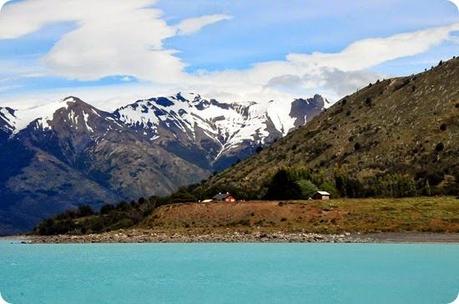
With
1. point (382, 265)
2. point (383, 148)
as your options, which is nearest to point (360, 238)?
point (382, 265)

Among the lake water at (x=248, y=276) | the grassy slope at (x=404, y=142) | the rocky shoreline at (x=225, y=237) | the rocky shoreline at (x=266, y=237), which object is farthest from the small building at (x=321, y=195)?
the lake water at (x=248, y=276)

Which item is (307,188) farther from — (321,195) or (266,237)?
(266,237)

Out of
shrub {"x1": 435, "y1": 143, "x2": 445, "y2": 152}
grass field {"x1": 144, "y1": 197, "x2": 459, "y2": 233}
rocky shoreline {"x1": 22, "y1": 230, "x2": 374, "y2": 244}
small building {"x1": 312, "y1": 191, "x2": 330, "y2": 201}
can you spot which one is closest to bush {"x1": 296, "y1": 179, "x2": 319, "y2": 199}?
Result: small building {"x1": 312, "y1": 191, "x2": 330, "y2": 201}

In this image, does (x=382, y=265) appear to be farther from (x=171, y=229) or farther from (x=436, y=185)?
(x=436, y=185)

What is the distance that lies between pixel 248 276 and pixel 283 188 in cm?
A: 8579

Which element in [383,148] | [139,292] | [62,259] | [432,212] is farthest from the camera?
[383,148]

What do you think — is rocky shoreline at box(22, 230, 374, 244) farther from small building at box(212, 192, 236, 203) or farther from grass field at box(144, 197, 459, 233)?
small building at box(212, 192, 236, 203)

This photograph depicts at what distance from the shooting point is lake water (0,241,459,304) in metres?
49.2

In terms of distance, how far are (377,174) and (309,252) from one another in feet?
263

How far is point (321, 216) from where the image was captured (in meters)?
124

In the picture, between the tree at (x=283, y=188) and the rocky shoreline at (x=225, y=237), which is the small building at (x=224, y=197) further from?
the rocky shoreline at (x=225, y=237)

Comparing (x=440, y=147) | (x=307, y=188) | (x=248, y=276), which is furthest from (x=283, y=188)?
(x=248, y=276)

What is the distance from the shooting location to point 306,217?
12550cm

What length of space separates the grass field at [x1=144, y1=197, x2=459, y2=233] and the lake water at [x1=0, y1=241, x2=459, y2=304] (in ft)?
66.7
